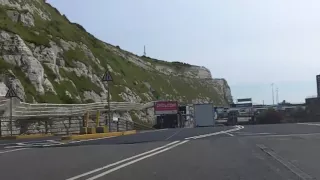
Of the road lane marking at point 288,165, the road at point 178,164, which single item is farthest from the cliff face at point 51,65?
the road lane marking at point 288,165

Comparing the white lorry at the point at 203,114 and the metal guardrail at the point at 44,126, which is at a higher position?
the white lorry at the point at 203,114

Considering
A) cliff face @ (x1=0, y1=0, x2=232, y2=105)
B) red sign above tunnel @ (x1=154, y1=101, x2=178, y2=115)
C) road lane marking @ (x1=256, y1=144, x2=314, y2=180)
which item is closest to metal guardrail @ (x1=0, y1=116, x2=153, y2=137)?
cliff face @ (x1=0, y1=0, x2=232, y2=105)

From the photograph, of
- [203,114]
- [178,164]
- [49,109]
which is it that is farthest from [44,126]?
[178,164]

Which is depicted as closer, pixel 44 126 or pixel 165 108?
pixel 44 126

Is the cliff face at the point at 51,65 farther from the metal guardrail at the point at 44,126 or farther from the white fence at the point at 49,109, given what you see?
the metal guardrail at the point at 44,126

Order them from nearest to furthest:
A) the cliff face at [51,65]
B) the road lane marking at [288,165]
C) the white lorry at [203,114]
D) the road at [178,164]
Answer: the road lane marking at [288,165]
the road at [178,164]
the cliff face at [51,65]
the white lorry at [203,114]

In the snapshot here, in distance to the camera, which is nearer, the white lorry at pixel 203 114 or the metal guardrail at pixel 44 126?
the metal guardrail at pixel 44 126

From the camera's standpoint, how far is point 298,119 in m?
78.2

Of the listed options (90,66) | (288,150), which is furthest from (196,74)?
(288,150)

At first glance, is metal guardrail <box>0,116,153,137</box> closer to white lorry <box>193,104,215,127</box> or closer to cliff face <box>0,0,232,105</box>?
cliff face <box>0,0,232,105</box>

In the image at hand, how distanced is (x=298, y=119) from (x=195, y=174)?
69.2 metres

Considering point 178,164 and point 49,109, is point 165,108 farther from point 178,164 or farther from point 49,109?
point 178,164

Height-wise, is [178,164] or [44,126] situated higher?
[44,126]

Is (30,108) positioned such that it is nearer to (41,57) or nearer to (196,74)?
(41,57)
